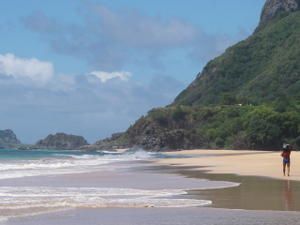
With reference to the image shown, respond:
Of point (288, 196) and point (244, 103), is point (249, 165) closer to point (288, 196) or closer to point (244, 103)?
point (288, 196)

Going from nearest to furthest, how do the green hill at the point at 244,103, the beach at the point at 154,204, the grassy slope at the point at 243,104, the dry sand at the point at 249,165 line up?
the beach at the point at 154,204 → the dry sand at the point at 249,165 → the grassy slope at the point at 243,104 → the green hill at the point at 244,103

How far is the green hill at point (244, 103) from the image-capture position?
106375mm

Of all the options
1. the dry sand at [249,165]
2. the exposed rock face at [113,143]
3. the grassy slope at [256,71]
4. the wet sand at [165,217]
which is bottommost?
the wet sand at [165,217]

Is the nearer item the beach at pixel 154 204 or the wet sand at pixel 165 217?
the wet sand at pixel 165 217

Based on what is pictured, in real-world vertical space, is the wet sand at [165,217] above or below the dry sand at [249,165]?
below

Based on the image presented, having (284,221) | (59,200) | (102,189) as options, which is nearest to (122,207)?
(59,200)

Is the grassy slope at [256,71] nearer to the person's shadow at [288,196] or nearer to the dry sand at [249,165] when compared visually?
the dry sand at [249,165]

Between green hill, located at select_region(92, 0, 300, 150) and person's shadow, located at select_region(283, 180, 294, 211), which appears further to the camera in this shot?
green hill, located at select_region(92, 0, 300, 150)

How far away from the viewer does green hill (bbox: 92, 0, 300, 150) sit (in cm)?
10638

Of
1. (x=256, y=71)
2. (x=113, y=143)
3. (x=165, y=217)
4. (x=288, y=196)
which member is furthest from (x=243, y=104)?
(x=165, y=217)

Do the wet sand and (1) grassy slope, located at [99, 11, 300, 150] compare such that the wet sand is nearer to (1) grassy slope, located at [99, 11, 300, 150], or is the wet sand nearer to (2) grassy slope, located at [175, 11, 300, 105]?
(1) grassy slope, located at [99, 11, 300, 150]

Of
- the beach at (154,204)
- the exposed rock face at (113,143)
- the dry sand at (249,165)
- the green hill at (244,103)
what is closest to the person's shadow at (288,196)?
the beach at (154,204)

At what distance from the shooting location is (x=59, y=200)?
60.5 ft

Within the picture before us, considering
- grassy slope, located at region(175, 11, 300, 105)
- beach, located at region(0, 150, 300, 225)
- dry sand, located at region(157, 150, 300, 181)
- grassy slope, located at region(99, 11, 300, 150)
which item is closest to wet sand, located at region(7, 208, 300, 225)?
beach, located at region(0, 150, 300, 225)
